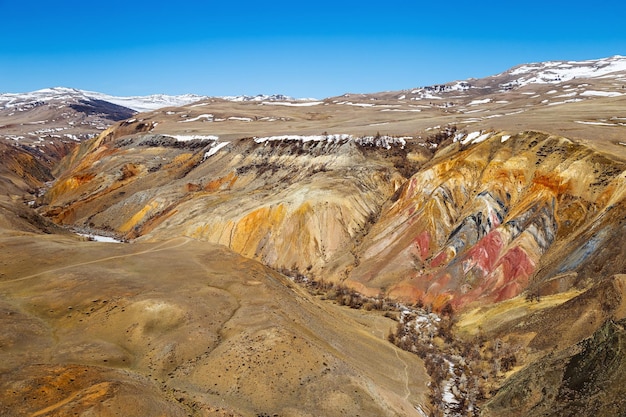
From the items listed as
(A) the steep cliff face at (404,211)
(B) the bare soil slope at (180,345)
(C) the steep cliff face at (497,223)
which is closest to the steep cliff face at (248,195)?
(A) the steep cliff face at (404,211)

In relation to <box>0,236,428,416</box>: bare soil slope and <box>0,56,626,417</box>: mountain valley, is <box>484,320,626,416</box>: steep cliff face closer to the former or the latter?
<box>0,56,626,417</box>: mountain valley

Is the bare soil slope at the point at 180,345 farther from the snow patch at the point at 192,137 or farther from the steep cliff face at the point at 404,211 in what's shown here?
the snow patch at the point at 192,137

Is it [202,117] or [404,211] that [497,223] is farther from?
[202,117]

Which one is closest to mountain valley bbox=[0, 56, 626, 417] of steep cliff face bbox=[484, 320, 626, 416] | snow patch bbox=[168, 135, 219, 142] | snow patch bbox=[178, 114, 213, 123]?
steep cliff face bbox=[484, 320, 626, 416]

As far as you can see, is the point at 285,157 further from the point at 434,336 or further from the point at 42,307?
the point at 42,307

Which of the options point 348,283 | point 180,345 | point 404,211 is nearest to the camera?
point 180,345

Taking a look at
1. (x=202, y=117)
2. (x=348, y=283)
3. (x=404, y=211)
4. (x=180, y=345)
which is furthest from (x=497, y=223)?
(x=202, y=117)
